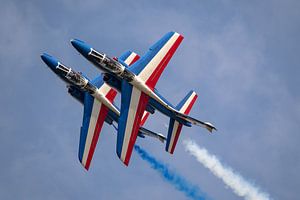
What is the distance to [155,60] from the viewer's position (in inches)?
3317

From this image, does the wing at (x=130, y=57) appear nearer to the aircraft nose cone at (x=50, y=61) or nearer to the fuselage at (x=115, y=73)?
the fuselage at (x=115, y=73)

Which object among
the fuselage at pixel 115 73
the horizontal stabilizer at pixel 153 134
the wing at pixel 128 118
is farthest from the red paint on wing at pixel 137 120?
the horizontal stabilizer at pixel 153 134

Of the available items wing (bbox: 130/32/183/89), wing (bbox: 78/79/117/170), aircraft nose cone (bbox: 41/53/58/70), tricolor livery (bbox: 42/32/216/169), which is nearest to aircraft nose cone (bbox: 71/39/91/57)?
tricolor livery (bbox: 42/32/216/169)

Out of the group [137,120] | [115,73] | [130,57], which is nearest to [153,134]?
[137,120]

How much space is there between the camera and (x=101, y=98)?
284 feet

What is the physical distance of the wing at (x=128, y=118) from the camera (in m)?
82.4

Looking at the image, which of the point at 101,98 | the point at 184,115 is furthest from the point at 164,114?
the point at 101,98

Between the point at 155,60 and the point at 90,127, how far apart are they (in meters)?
11.3

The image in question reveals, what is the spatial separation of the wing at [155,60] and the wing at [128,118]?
6.39 feet

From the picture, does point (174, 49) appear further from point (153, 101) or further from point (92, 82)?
point (92, 82)

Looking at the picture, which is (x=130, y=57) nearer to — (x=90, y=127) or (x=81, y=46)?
(x=90, y=127)

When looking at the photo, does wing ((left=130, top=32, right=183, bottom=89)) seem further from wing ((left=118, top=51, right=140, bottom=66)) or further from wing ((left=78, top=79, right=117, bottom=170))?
wing ((left=118, top=51, right=140, bottom=66))

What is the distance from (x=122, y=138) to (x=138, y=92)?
5504 mm

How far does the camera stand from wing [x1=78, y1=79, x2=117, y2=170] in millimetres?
86625
